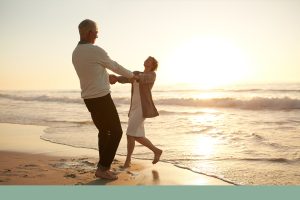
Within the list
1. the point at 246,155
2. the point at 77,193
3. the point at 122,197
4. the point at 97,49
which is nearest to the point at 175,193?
the point at 122,197

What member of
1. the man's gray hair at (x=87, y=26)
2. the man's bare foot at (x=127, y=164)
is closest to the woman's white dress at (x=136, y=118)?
the man's bare foot at (x=127, y=164)

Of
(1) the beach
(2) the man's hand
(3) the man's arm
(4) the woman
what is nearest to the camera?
(3) the man's arm

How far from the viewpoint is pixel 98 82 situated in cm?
398

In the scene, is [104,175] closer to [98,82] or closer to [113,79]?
[98,82]

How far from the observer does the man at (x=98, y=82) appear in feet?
13.0

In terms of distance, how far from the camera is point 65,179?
4.15 m

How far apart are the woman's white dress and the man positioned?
77 cm

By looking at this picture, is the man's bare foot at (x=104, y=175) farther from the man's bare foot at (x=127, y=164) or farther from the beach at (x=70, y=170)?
the man's bare foot at (x=127, y=164)

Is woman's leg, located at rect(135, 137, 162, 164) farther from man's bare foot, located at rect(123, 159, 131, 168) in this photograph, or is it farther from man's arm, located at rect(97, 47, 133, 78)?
man's arm, located at rect(97, 47, 133, 78)

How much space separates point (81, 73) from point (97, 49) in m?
0.28

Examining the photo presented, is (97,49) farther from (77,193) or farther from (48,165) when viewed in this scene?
(48,165)

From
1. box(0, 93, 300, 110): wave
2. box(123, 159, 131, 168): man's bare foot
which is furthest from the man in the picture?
box(0, 93, 300, 110): wave

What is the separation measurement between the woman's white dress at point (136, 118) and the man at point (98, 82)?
77 centimetres

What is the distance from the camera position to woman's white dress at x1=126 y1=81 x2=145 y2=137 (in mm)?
4918
